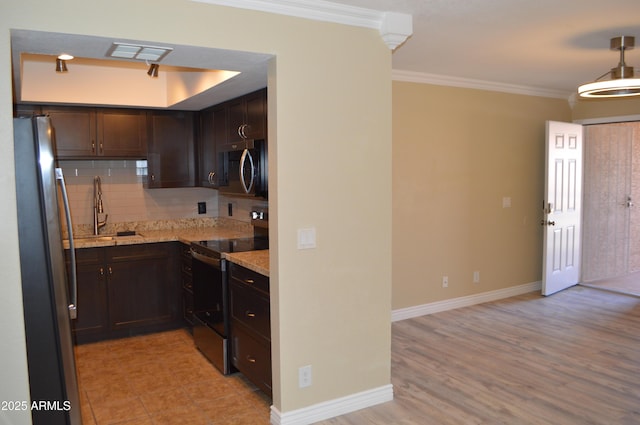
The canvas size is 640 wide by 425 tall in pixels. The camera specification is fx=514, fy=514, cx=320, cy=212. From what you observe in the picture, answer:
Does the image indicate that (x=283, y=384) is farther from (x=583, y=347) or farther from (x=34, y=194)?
(x=583, y=347)

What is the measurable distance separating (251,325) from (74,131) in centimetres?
265

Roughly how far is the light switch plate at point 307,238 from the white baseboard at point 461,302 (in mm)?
2271

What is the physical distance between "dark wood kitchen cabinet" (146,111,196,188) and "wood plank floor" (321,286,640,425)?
2614mm

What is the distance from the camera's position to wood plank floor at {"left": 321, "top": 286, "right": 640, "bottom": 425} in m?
3.18

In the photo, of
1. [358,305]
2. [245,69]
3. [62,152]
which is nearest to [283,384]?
[358,305]

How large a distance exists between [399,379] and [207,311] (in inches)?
62.1

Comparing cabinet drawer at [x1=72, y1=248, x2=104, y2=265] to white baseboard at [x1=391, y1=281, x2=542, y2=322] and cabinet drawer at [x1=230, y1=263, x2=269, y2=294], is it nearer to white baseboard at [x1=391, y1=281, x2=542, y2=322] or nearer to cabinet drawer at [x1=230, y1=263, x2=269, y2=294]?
cabinet drawer at [x1=230, y1=263, x2=269, y2=294]

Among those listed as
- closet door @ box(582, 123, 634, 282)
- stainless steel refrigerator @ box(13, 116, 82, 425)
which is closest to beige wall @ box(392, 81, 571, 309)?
closet door @ box(582, 123, 634, 282)

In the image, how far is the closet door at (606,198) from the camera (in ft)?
21.3

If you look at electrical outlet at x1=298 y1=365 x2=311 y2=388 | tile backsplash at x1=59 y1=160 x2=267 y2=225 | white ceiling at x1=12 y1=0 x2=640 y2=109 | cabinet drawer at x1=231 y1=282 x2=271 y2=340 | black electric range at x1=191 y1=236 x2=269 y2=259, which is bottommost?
electrical outlet at x1=298 y1=365 x2=311 y2=388

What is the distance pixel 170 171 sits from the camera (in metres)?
5.13

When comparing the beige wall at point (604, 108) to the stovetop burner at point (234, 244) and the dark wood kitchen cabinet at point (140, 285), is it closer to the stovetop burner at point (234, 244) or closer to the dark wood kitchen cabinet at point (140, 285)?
the stovetop burner at point (234, 244)

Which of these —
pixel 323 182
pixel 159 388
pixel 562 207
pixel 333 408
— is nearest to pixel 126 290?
pixel 159 388

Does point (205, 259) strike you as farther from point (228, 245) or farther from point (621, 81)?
point (621, 81)
